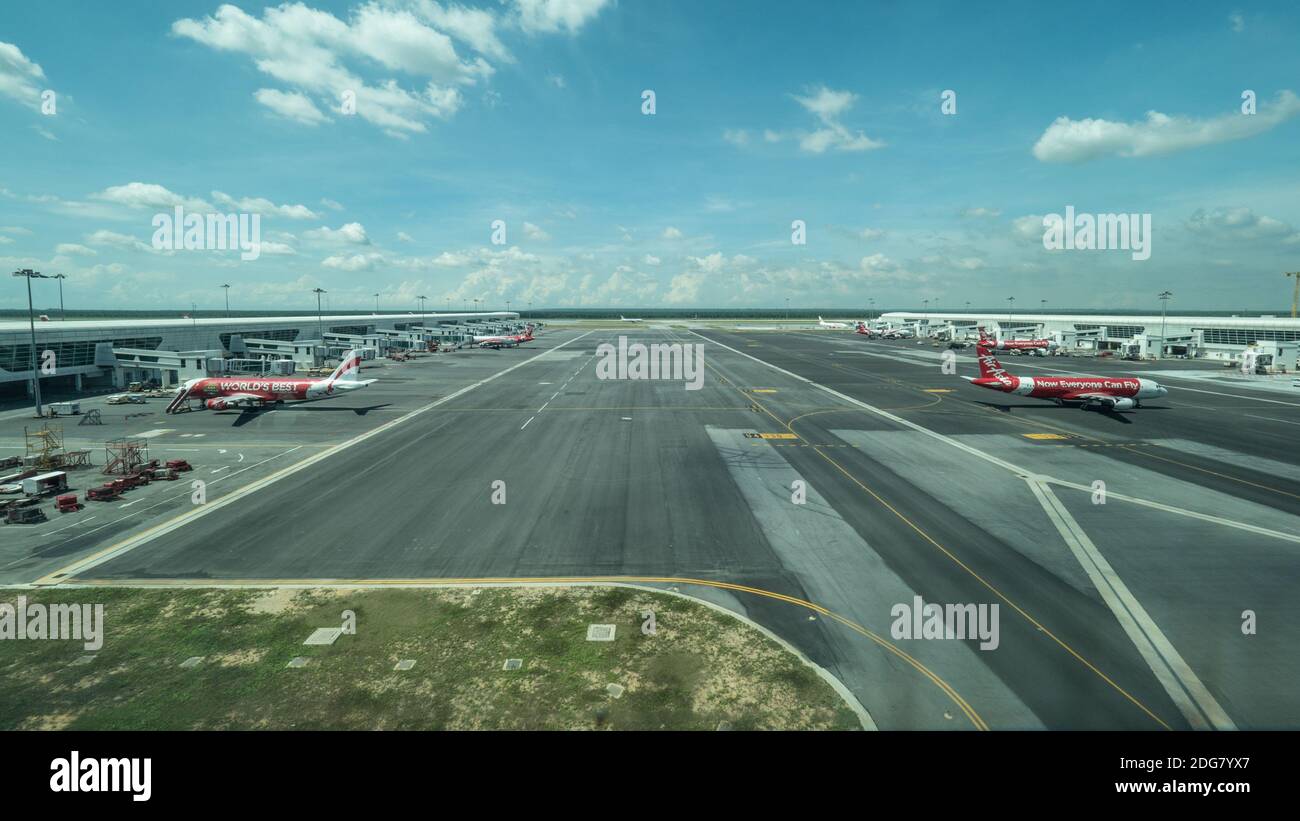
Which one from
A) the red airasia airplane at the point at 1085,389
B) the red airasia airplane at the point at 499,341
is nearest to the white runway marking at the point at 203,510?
the red airasia airplane at the point at 1085,389

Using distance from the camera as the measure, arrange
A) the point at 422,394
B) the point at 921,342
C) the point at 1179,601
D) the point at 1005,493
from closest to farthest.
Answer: the point at 1179,601 → the point at 1005,493 → the point at 422,394 → the point at 921,342

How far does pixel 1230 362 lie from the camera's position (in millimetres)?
120312

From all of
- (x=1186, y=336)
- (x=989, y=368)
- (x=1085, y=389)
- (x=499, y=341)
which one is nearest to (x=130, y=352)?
(x=499, y=341)

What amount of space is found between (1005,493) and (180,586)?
4789 centimetres

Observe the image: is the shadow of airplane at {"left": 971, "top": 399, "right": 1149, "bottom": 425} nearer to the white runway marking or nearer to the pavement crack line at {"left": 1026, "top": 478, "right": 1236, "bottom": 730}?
the pavement crack line at {"left": 1026, "top": 478, "right": 1236, "bottom": 730}

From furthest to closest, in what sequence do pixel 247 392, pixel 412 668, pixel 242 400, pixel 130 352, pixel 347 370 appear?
pixel 130 352 → pixel 347 370 → pixel 247 392 → pixel 242 400 → pixel 412 668

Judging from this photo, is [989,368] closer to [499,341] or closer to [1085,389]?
[1085,389]

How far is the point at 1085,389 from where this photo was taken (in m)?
68.8

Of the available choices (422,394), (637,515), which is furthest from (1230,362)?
A: (422,394)

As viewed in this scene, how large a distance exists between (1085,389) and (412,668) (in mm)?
78199

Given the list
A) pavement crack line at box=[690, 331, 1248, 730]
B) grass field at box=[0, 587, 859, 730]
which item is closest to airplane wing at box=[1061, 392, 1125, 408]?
pavement crack line at box=[690, 331, 1248, 730]

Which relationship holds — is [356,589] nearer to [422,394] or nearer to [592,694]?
[592,694]

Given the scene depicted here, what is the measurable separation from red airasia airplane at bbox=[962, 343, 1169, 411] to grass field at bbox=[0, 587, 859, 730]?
62531mm
